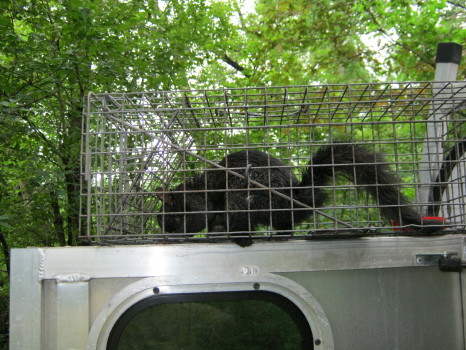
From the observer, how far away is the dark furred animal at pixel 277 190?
193 cm

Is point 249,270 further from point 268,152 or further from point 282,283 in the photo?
point 268,152

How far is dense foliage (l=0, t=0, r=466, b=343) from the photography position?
14.2 ft

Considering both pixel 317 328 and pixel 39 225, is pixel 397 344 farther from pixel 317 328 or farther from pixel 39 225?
pixel 39 225

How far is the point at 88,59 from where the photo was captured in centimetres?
463

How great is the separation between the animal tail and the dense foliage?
1.86 meters

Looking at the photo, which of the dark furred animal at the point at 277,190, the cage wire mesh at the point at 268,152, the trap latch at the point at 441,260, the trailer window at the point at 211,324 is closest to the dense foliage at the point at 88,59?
the cage wire mesh at the point at 268,152

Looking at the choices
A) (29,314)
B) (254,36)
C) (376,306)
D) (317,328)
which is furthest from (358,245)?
(254,36)

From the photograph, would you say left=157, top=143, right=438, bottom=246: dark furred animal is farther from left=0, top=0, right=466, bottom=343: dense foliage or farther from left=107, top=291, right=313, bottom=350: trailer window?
left=0, top=0, right=466, bottom=343: dense foliage

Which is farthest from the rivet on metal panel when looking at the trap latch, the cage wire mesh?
the trap latch

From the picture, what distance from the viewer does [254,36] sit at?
10.1 meters

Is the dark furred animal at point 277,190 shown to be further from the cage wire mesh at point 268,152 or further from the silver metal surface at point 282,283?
the silver metal surface at point 282,283

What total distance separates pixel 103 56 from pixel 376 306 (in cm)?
398

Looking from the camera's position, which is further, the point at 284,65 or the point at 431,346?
the point at 284,65

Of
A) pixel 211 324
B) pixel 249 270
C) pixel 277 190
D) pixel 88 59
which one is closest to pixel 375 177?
pixel 277 190
